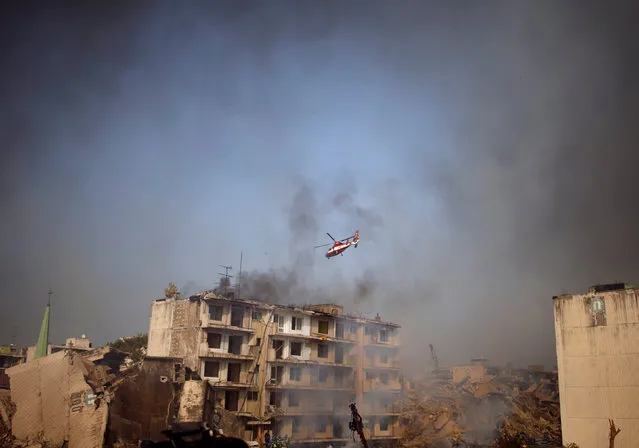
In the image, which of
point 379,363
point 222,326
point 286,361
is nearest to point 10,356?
point 222,326

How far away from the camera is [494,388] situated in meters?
83.8

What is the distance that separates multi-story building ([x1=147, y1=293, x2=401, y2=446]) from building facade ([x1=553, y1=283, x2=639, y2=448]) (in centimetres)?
2622

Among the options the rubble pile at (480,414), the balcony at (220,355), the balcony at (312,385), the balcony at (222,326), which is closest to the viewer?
the balcony at (220,355)

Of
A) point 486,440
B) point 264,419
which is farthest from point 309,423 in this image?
point 486,440

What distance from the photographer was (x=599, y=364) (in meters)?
51.1

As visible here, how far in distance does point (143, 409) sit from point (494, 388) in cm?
5925

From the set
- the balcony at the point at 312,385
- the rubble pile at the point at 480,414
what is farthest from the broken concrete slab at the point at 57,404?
the rubble pile at the point at 480,414

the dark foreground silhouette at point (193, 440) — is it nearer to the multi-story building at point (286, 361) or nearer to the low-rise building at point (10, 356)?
the multi-story building at point (286, 361)

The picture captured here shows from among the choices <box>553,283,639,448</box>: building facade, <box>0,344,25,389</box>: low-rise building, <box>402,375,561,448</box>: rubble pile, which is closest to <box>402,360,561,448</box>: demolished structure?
<box>402,375,561,448</box>: rubble pile

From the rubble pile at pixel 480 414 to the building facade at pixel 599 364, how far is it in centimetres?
1845

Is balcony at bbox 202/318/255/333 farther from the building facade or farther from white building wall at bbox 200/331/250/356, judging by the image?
the building facade

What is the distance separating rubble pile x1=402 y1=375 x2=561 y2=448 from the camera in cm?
7394

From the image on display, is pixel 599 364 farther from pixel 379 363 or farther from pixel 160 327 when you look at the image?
pixel 160 327

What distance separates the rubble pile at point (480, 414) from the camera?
2911 inches
